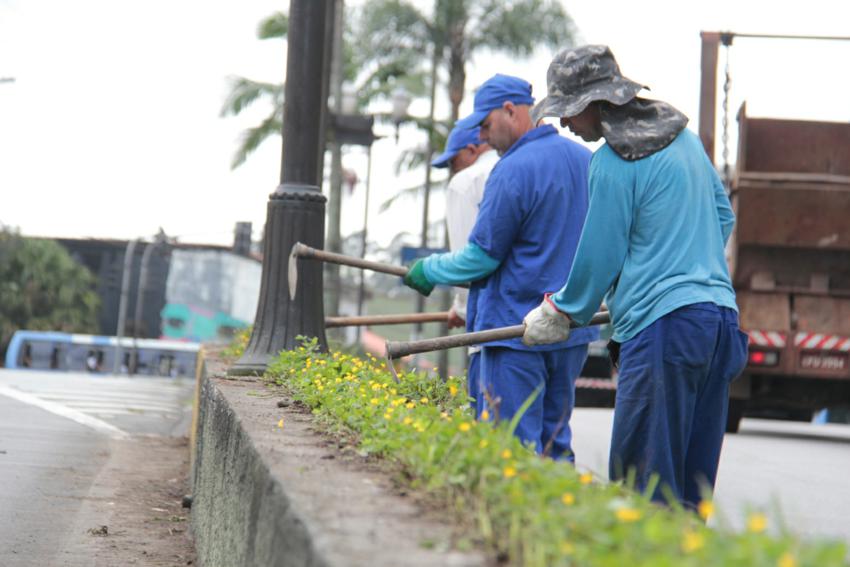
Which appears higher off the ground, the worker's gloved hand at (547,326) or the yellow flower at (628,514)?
the worker's gloved hand at (547,326)

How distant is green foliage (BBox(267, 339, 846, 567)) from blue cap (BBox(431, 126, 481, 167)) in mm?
2754

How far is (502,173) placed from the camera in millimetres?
5480

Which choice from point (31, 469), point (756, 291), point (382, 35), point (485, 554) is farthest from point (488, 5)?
point (485, 554)

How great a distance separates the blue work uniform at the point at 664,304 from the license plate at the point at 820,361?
1066cm

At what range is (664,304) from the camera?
430 cm

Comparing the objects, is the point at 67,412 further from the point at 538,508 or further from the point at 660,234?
the point at 538,508

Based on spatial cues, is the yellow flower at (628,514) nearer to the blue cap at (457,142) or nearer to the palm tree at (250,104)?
the blue cap at (457,142)

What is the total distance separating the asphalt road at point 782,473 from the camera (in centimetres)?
771

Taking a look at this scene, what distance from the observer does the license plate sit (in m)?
14.8

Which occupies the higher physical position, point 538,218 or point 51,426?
point 538,218

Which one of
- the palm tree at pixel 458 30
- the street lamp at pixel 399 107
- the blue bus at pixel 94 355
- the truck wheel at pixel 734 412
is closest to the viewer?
the truck wheel at pixel 734 412

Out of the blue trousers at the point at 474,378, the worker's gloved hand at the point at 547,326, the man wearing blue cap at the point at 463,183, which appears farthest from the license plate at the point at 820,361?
→ the worker's gloved hand at the point at 547,326

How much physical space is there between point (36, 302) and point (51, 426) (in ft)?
180

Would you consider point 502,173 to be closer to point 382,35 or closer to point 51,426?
point 51,426
